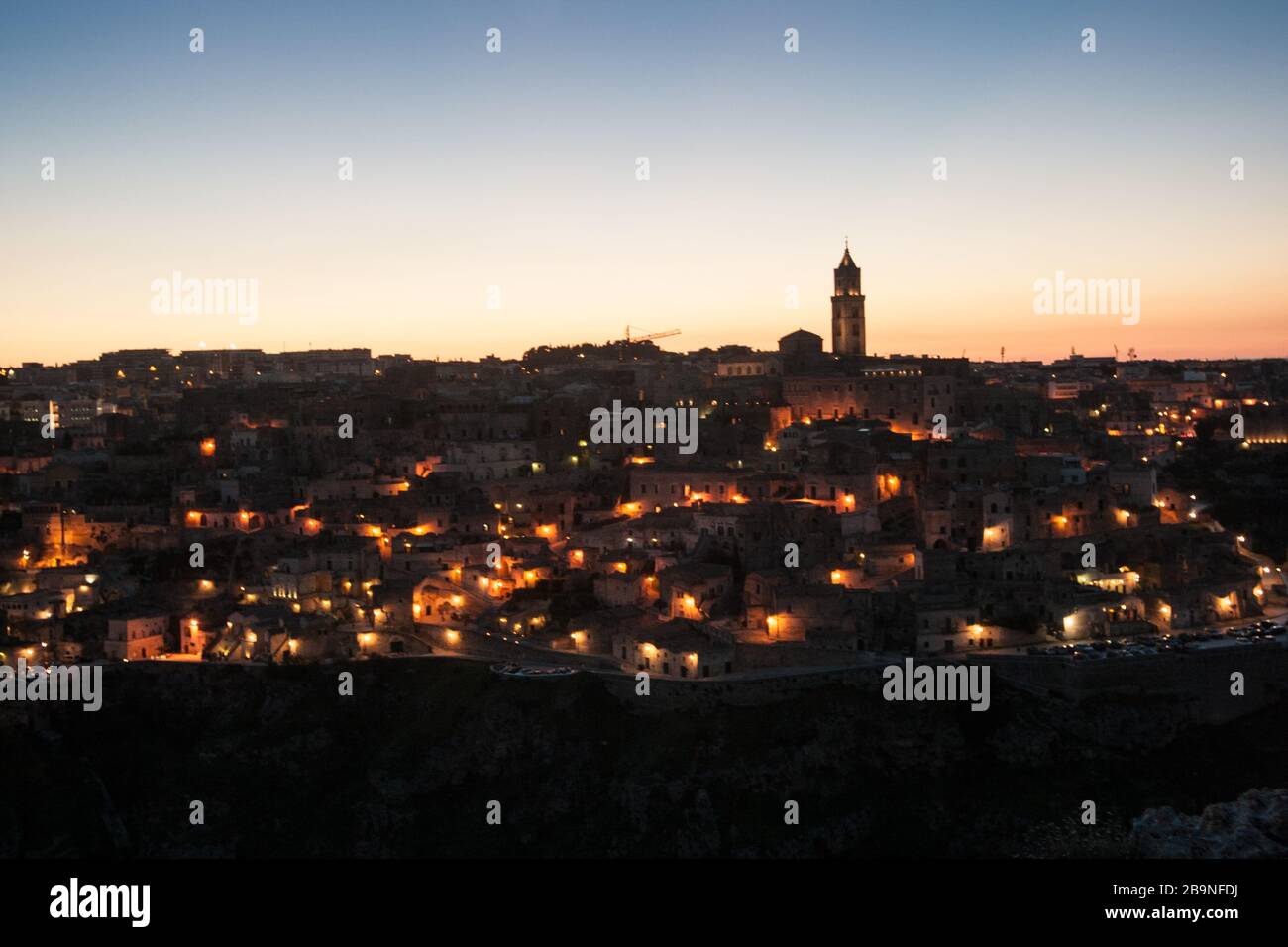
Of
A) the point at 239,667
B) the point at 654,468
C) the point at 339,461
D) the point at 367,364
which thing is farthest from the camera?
the point at 367,364

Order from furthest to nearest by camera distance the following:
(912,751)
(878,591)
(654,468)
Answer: (654,468)
(878,591)
(912,751)

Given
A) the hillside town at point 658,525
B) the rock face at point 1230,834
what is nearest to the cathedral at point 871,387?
the hillside town at point 658,525

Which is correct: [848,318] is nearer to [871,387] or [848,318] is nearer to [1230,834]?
[871,387]

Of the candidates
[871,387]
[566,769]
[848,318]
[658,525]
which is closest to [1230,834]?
[566,769]

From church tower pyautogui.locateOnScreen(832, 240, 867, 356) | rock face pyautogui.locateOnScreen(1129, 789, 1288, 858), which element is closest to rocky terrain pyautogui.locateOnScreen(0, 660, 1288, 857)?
rock face pyautogui.locateOnScreen(1129, 789, 1288, 858)
